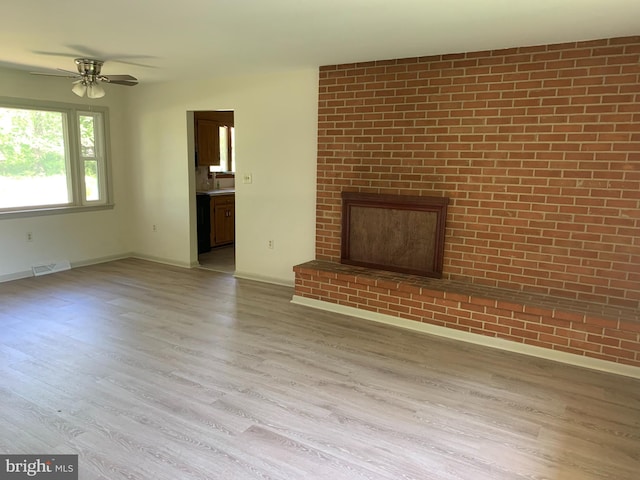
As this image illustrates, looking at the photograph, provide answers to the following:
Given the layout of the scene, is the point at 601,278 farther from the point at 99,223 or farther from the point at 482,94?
the point at 99,223

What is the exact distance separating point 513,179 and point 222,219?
437 cm

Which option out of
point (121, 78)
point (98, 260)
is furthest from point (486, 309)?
point (98, 260)

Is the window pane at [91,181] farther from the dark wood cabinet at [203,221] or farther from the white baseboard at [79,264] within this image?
the dark wood cabinet at [203,221]

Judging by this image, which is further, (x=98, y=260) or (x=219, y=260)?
(x=219, y=260)

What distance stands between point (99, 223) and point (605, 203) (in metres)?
5.50

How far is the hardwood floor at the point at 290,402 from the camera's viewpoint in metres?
2.09

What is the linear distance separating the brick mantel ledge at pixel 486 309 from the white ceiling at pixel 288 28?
6.14 feet

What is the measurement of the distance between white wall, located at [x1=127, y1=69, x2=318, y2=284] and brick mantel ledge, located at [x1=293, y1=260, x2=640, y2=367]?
26.8 inches

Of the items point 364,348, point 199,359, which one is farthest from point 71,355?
point 364,348

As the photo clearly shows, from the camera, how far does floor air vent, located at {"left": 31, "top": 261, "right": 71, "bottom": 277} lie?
5164 millimetres

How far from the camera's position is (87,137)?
557cm

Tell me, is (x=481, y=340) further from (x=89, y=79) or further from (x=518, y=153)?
(x=89, y=79)

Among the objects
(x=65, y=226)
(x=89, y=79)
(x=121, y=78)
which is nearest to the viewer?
(x=121, y=78)

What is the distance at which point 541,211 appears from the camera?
3.46 metres
